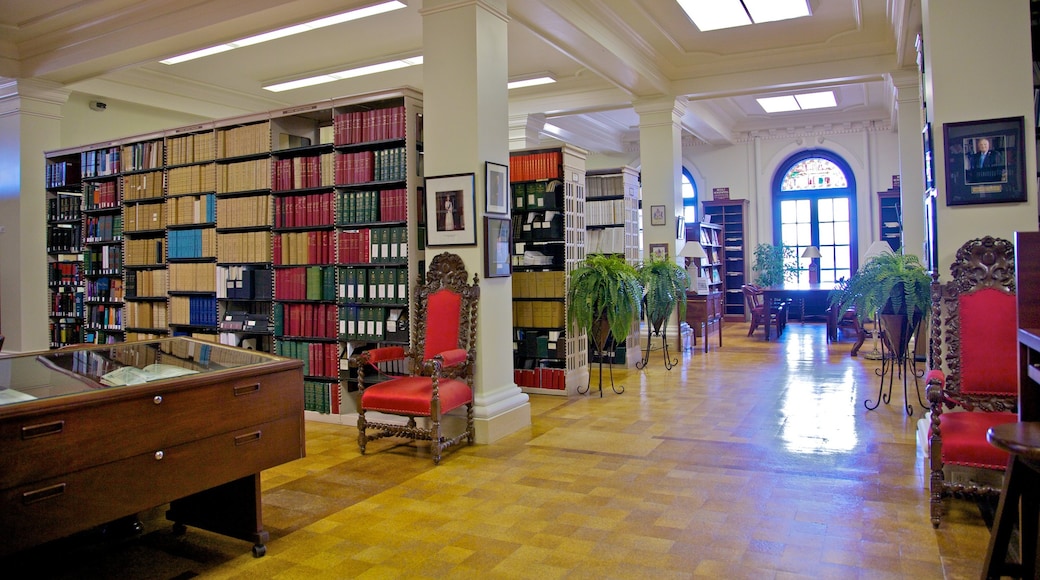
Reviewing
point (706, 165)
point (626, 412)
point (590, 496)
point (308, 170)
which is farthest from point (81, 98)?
point (706, 165)

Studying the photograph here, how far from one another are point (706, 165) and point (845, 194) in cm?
294

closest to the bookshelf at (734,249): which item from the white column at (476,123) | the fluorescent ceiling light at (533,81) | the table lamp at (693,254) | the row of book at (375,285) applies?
the table lamp at (693,254)

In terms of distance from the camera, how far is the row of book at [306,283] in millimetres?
6107

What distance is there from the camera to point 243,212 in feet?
21.4

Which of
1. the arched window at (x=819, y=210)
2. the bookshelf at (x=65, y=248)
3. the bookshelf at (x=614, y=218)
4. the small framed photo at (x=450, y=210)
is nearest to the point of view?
the small framed photo at (x=450, y=210)

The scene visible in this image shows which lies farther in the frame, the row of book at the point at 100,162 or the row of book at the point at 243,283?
the row of book at the point at 100,162

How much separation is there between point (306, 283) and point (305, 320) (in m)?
0.34

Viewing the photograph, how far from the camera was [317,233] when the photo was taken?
20.2ft

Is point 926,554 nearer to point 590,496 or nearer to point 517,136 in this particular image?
point 590,496

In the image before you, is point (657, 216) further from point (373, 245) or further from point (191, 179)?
point (191, 179)

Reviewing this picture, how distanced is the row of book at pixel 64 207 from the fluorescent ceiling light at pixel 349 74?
3220 mm

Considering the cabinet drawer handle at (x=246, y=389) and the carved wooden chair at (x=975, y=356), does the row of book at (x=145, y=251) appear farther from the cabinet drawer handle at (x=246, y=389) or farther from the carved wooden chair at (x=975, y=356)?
the carved wooden chair at (x=975, y=356)

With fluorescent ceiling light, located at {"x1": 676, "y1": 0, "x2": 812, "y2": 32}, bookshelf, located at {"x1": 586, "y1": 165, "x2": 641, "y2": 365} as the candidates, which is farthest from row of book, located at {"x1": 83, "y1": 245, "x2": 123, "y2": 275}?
fluorescent ceiling light, located at {"x1": 676, "y1": 0, "x2": 812, "y2": 32}

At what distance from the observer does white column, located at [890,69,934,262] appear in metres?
8.83
